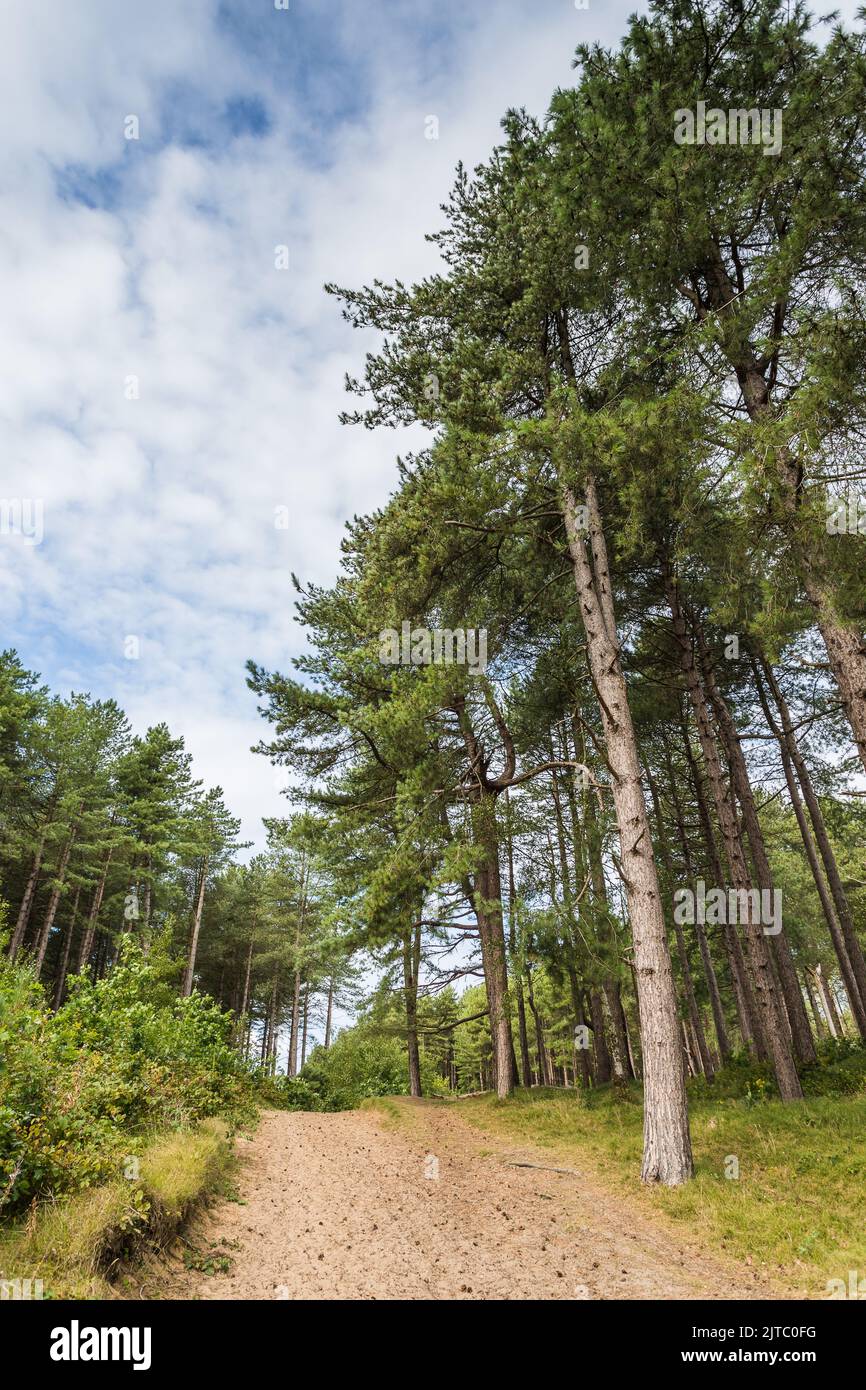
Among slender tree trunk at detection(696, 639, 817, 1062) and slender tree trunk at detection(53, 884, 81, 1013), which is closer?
slender tree trunk at detection(696, 639, 817, 1062)

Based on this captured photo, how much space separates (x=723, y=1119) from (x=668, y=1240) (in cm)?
445

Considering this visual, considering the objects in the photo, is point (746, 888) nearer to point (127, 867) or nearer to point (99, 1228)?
point (99, 1228)

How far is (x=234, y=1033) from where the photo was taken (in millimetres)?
25219

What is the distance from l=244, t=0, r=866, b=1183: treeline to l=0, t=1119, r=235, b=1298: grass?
486cm

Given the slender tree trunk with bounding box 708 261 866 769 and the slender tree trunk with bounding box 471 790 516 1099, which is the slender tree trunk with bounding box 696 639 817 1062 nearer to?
the slender tree trunk with bounding box 471 790 516 1099

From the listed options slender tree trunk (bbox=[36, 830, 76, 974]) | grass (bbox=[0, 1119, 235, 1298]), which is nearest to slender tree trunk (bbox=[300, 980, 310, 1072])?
slender tree trunk (bbox=[36, 830, 76, 974])

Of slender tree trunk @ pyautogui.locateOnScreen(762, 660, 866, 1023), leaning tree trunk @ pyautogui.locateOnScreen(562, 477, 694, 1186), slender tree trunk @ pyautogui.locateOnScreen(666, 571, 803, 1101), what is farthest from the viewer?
slender tree trunk @ pyautogui.locateOnScreen(762, 660, 866, 1023)

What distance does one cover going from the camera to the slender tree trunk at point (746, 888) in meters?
10.1

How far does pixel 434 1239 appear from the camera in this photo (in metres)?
5.84

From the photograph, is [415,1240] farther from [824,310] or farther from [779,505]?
[824,310]

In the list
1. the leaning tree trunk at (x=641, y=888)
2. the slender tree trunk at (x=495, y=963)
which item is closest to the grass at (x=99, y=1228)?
the leaning tree trunk at (x=641, y=888)

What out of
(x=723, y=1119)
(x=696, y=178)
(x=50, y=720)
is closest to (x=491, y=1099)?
(x=723, y=1119)

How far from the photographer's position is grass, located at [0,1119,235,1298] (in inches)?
141

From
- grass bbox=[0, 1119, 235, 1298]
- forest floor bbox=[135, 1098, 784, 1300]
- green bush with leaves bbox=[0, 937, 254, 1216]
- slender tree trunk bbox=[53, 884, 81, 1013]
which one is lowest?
forest floor bbox=[135, 1098, 784, 1300]
